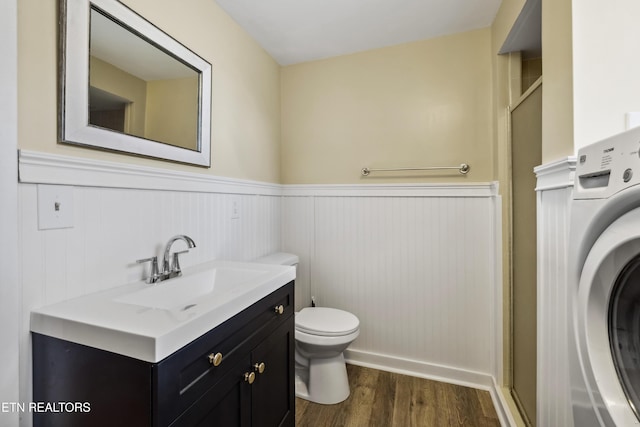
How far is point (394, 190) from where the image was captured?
200 centimetres

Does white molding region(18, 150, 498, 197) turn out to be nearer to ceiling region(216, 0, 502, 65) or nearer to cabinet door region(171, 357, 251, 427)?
cabinet door region(171, 357, 251, 427)

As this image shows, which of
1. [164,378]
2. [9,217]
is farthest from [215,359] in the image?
[9,217]

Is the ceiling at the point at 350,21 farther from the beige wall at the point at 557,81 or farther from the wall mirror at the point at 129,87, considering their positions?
the beige wall at the point at 557,81

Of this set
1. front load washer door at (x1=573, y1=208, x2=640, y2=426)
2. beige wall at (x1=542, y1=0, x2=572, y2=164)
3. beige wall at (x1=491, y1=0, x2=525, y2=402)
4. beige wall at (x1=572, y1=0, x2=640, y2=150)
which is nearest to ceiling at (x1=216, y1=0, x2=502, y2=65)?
beige wall at (x1=491, y1=0, x2=525, y2=402)

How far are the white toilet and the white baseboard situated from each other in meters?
0.33

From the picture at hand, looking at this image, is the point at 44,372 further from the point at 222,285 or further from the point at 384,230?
the point at 384,230

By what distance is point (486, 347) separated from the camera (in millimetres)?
1852

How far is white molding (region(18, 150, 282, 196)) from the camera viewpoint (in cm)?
82

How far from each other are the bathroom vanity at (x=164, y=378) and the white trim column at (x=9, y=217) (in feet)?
0.16

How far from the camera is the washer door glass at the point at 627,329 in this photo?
0.62 meters

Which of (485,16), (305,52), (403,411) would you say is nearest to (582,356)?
(403,411)

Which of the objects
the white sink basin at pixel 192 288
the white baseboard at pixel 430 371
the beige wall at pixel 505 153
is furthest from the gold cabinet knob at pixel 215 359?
the beige wall at pixel 505 153

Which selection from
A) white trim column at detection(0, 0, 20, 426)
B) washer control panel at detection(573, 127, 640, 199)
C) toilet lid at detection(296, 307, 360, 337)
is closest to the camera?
washer control panel at detection(573, 127, 640, 199)

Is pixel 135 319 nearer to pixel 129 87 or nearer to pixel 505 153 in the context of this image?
pixel 129 87
